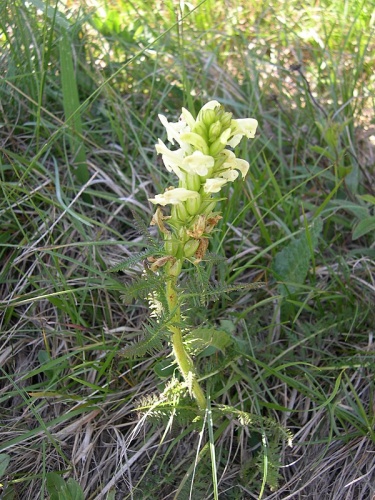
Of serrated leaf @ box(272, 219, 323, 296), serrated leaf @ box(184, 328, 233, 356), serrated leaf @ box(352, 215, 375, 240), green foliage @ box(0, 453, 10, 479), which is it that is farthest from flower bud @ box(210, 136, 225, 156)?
green foliage @ box(0, 453, 10, 479)

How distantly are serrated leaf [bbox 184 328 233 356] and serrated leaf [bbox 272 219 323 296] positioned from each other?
0.42 meters

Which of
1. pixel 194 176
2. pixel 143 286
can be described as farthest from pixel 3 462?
pixel 194 176

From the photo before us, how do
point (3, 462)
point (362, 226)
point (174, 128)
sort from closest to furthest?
point (174, 128), point (3, 462), point (362, 226)

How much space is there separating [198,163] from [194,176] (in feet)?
0.26

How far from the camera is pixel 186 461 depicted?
2234mm

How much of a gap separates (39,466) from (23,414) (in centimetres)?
19

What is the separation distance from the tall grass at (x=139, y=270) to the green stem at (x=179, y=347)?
10 cm

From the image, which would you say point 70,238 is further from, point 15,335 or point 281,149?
point 281,149

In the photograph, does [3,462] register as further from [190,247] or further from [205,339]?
[190,247]

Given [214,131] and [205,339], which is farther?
[205,339]

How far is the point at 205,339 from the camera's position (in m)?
2.15

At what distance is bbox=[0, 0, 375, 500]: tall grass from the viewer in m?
2.23

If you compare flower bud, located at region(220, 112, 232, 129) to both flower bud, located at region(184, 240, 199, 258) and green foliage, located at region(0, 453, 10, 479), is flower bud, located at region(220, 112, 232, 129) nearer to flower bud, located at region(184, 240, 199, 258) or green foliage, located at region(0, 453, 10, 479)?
flower bud, located at region(184, 240, 199, 258)

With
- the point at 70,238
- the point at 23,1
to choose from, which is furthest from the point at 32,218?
the point at 23,1
